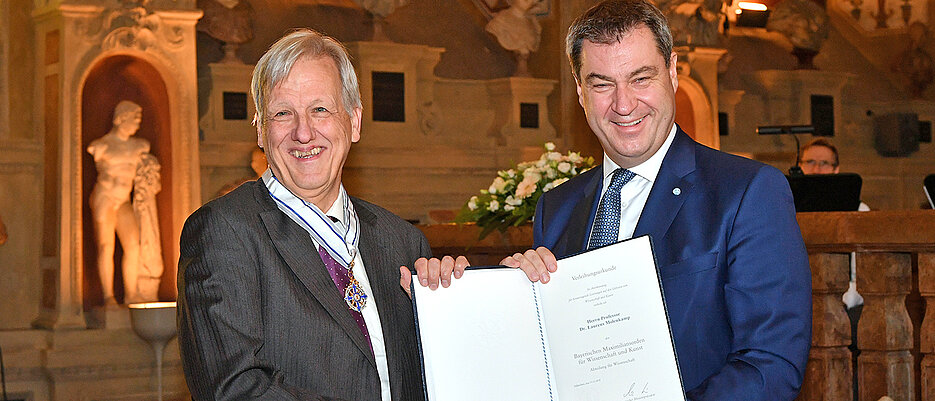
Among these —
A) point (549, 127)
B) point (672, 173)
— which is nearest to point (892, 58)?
point (549, 127)

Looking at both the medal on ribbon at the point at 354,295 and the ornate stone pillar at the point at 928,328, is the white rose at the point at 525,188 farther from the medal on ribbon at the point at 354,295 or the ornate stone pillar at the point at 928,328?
the medal on ribbon at the point at 354,295

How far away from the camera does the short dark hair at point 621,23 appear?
7.57ft

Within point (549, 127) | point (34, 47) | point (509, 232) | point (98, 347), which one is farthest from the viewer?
point (549, 127)

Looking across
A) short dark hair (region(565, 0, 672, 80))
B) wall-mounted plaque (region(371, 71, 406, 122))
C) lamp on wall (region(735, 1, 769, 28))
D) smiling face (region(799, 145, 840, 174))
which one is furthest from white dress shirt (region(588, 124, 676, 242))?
lamp on wall (region(735, 1, 769, 28))

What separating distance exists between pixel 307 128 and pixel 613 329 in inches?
32.1

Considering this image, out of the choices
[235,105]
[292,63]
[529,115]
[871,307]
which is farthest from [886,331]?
[529,115]

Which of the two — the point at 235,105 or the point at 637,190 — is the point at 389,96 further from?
the point at 637,190

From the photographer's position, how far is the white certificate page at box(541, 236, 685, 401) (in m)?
2.09

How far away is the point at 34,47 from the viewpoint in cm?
1005

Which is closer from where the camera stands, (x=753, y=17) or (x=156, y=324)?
(x=156, y=324)

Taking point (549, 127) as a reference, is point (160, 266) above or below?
below

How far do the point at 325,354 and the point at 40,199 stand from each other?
8.34 m

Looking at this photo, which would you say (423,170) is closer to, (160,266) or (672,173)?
(160,266)

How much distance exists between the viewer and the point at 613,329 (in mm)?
2141
